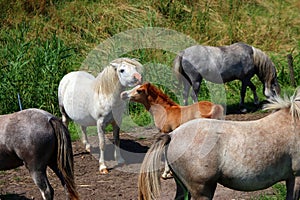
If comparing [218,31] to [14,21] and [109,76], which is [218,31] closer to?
[14,21]

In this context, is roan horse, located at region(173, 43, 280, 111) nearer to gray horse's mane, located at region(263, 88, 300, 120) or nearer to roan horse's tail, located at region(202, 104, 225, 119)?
roan horse's tail, located at region(202, 104, 225, 119)

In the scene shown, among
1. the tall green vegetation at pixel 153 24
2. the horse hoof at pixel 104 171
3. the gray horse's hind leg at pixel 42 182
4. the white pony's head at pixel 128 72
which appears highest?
the white pony's head at pixel 128 72

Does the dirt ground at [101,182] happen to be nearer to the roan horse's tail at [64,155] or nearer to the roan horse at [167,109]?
the roan horse at [167,109]

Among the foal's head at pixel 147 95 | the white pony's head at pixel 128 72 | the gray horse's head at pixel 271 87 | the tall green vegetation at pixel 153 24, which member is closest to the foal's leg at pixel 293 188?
the foal's head at pixel 147 95

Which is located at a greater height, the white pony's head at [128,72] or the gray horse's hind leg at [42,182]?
the white pony's head at [128,72]

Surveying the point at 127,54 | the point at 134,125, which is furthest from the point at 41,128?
the point at 127,54

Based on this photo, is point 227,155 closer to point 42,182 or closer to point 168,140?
point 168,140

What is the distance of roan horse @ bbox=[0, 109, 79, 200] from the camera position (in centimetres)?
639

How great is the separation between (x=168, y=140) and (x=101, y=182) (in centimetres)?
279

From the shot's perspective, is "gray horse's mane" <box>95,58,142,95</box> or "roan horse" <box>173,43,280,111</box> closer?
"gray horse's mane" <box>95,58,142,95</box>

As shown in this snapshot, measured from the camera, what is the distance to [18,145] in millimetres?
6422

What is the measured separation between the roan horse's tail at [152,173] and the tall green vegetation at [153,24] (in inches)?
271

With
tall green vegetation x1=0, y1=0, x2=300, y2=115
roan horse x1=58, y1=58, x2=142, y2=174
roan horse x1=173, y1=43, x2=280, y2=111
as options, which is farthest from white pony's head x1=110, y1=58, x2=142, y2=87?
Answer: tall green vegetation x1=0, y1=0, x2=300, y2=115

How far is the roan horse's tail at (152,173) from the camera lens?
535 cm
